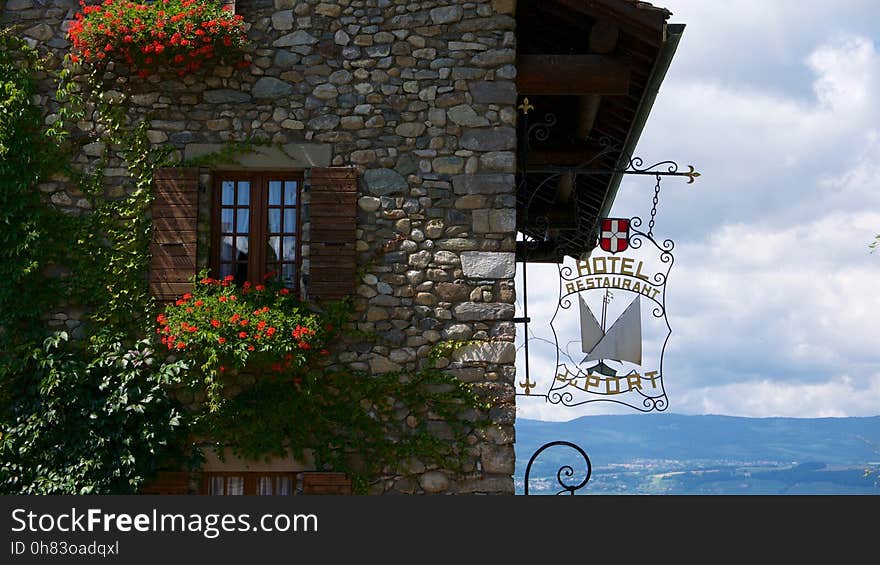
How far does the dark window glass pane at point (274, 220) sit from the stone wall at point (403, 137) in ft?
1.35

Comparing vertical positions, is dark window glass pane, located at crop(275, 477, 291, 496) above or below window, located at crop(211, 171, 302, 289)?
below

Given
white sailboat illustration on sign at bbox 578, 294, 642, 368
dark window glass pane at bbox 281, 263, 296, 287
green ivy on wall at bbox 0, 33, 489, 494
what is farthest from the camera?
white sailboat illustration on sign at bbox 578, 294, 642, 368

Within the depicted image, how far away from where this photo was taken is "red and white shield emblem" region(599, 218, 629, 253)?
9688 millimetres

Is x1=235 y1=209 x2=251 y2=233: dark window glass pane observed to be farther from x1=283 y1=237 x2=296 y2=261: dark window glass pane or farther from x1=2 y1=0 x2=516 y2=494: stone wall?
x1=2 y1=0 x2=516 y2=494: stone wall

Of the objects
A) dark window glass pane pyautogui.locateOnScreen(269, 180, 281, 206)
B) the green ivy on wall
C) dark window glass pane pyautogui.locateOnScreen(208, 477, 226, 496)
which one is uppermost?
dark window glass pane pyautogui.locateOnScreen(269, 180, 281, 206)

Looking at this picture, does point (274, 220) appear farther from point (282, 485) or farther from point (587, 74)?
point (587, 74)

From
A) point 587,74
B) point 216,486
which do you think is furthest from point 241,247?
point 587,74

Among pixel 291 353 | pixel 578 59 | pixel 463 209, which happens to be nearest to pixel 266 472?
pixel 291 353

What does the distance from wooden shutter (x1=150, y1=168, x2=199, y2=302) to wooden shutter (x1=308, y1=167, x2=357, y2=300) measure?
95 cm

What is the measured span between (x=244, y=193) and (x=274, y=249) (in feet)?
1.72

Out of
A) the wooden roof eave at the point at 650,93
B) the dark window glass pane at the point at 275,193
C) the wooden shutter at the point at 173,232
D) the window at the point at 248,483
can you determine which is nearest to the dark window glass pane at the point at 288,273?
the dark window glass pane at the point at 275,193

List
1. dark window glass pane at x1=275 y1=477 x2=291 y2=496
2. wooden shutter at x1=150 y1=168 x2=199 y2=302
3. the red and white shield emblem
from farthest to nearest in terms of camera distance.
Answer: the red and white shield emblem → wooden shutter at x1=150 y1=168 x2=199 y2=302 → dark window glass pane at x1=275 y1=477 x2=291 y2=496

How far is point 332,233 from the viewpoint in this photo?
29.4ft

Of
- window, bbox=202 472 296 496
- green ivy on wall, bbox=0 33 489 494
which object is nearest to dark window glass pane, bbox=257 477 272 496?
window, bbox=202 472 296 496
